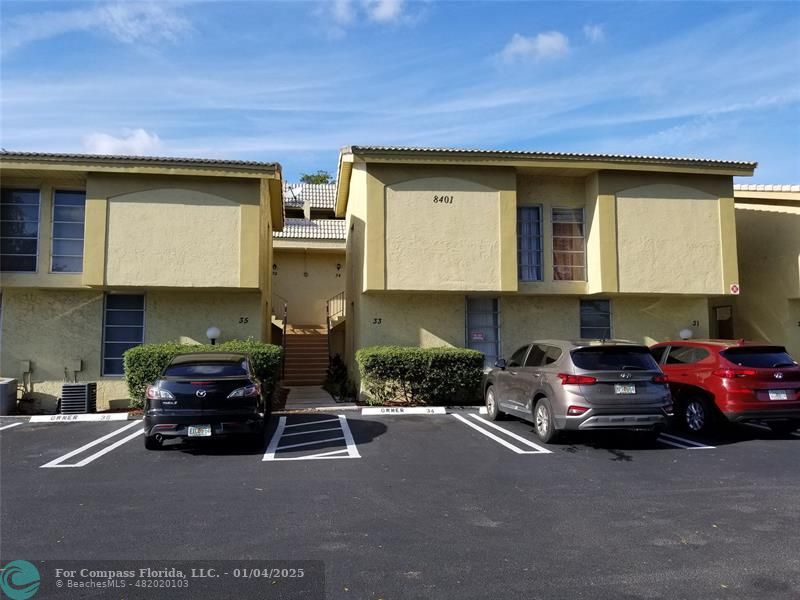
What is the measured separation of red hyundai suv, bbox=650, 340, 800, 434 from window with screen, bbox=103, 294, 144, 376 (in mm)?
12134

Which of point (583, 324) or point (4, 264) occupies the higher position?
point (4, 264)

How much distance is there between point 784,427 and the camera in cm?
1052

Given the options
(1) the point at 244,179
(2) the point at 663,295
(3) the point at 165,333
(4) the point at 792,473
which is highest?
(1) the point at 244,179

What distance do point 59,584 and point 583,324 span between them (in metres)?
13.4

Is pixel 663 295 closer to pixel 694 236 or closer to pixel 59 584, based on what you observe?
pixel 694 236

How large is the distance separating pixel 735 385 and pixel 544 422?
3.27 metres

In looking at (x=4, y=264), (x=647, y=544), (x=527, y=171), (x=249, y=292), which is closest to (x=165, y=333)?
(x=249, y=292)

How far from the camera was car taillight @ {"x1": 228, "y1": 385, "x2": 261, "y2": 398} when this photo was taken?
27.2 feet

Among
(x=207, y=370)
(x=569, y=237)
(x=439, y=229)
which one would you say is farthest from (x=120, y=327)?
(x=569, y=237)

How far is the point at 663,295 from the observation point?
14773 mm

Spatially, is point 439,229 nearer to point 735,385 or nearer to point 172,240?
point 172,240

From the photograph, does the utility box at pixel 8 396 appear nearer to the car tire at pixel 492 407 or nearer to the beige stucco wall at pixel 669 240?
the car tire at pixel 492 407

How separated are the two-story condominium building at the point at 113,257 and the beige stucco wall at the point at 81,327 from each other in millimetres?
24

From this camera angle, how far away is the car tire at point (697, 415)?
9.66 m
